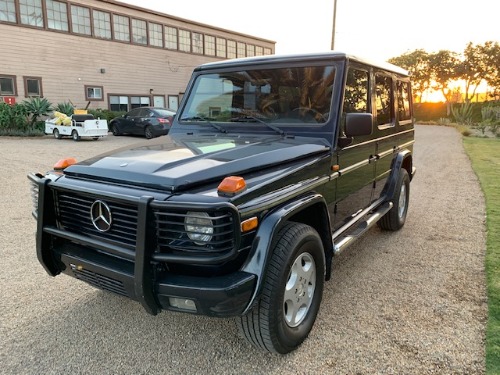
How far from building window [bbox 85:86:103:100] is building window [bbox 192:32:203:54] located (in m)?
8.06

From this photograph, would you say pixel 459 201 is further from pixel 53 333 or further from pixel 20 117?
pixel 20 117

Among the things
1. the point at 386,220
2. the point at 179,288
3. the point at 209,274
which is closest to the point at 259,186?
the point at 209,274

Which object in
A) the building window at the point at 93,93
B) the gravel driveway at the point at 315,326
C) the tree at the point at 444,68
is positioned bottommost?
the gravel driveway at the point at 315,326

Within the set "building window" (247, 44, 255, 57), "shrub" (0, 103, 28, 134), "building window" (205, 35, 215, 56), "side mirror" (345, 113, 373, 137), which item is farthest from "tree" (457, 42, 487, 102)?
"side mirror" (345, 113, 373, 137)

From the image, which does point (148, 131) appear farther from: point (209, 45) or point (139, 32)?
point (209, 45)

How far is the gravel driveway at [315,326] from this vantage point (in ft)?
8.68

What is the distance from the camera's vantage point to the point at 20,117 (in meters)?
18.0

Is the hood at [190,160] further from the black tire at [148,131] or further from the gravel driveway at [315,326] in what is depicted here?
the black tire at [148,131]

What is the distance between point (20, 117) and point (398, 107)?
1780 cm

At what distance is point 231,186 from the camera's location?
7.47 ft

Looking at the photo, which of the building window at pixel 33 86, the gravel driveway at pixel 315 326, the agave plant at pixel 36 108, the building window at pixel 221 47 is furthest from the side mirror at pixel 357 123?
the building window at pixel 221 47

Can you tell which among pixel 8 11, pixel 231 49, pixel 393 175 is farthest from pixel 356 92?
pixel 231 49

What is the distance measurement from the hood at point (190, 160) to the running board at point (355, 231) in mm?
786

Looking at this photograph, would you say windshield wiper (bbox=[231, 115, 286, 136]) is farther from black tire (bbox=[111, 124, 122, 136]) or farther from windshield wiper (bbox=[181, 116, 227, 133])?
black tire (bbox=[111, 124, 122, 136])
